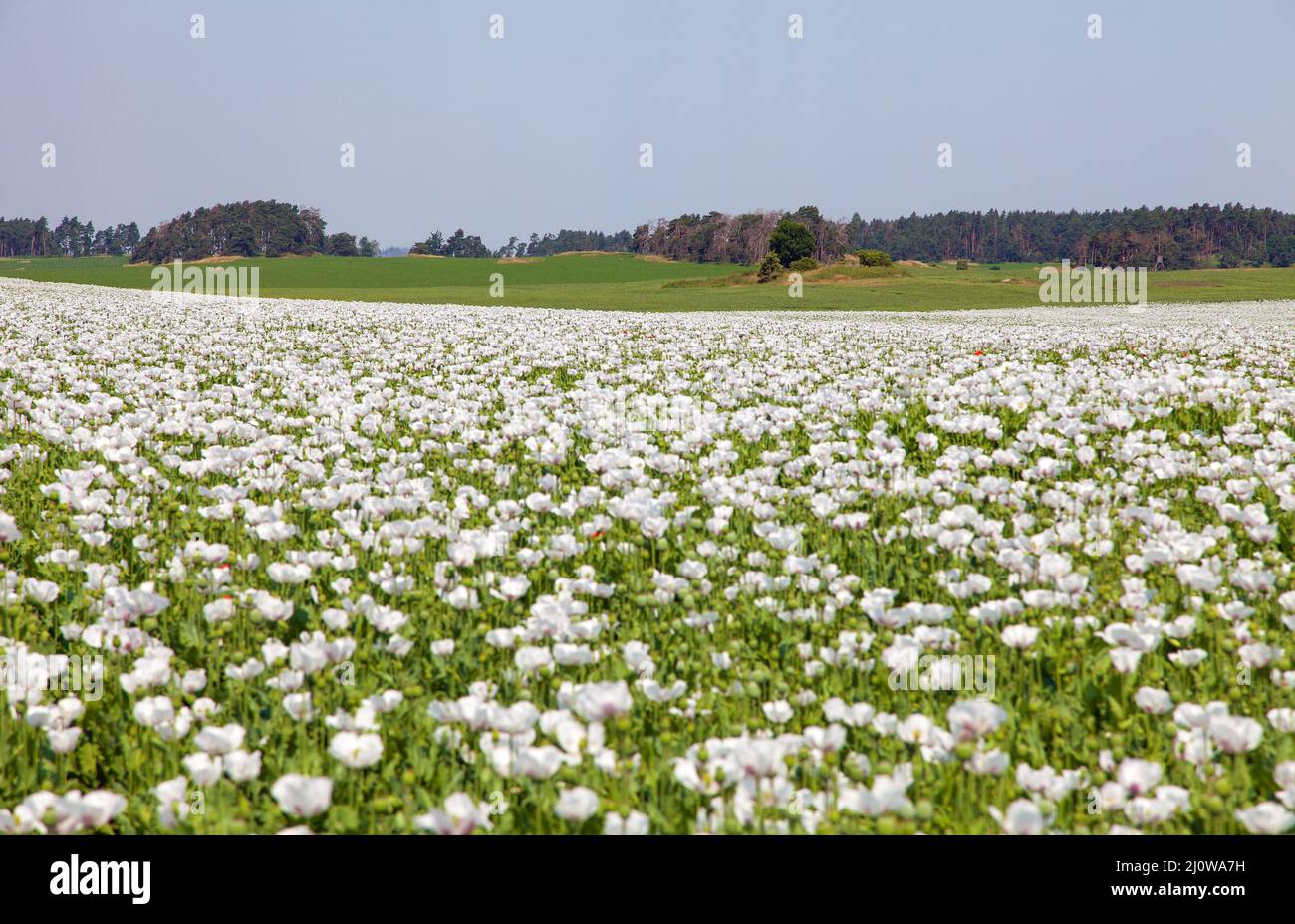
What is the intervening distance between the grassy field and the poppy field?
3855 cm

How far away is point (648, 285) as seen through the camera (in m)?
87.8

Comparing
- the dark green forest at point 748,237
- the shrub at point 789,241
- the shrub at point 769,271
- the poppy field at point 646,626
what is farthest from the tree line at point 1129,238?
the poppy field at point 646,626

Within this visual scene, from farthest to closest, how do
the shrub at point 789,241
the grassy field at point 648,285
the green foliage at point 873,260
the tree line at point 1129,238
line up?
the tree line at point 1129,238
the shrub at point 789,241
the green foliage at point 873,260
the grassy field at point 648,285

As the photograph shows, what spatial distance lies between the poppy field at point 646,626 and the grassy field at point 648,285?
38554 millimetres

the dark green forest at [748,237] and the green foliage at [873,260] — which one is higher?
the dark green forest at [748,237]

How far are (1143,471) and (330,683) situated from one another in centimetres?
617

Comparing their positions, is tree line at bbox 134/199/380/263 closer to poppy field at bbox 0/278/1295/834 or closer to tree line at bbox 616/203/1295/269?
tree line at bbox 616/203/1295/269

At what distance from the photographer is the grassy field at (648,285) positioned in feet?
169

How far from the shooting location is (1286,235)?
173 meters

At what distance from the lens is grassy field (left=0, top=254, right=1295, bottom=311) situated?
5156 centimetres

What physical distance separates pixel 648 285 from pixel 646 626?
281 ft

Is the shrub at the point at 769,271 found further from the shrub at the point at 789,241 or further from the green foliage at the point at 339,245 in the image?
the green foliage at the point at 339,245

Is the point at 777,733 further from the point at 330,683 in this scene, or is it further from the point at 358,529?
the point at 358,529
